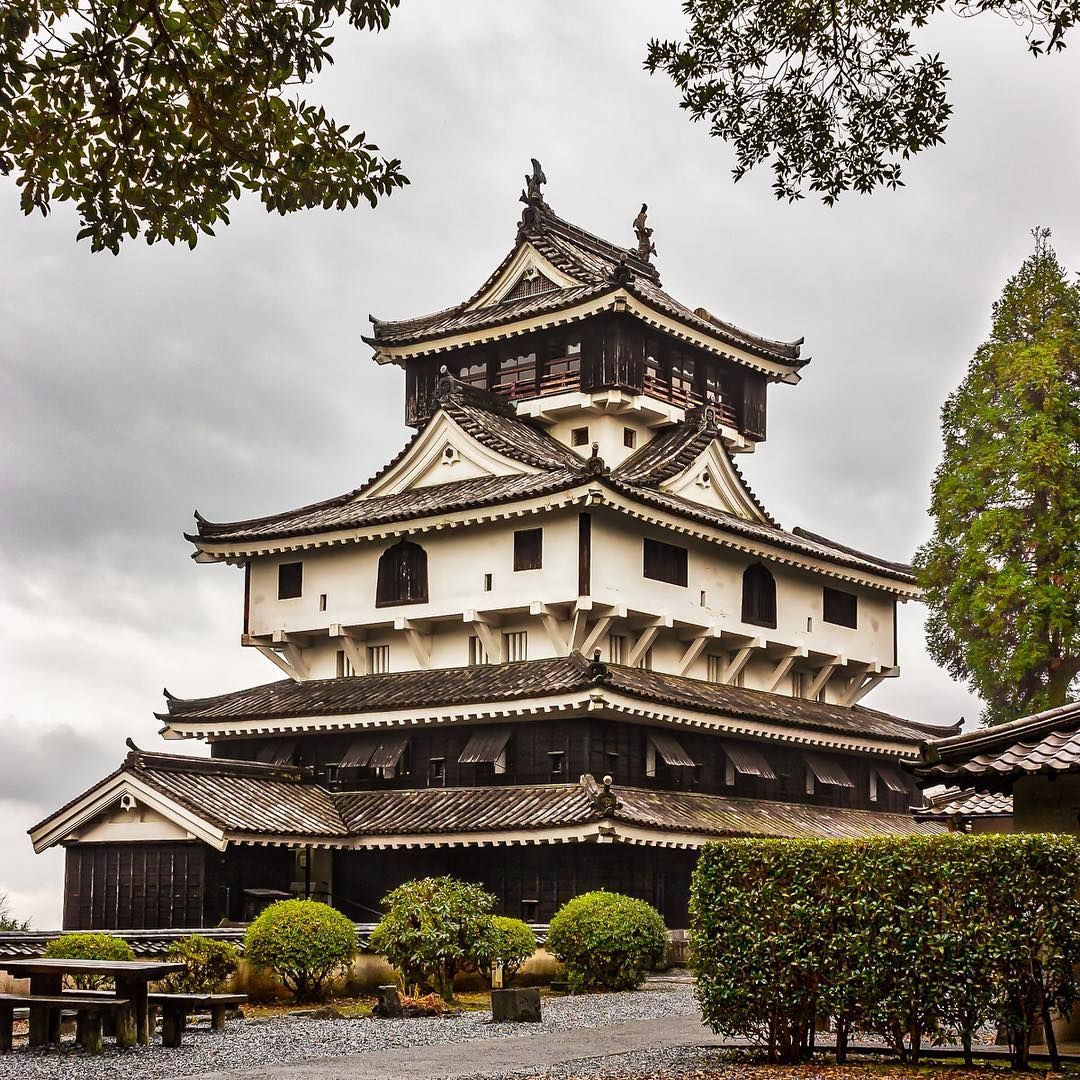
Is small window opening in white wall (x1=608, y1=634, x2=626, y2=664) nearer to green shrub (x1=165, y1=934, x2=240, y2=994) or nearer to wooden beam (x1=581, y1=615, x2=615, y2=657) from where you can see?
wooden beam (x1=581, y1=615, x2=615, y2=657)

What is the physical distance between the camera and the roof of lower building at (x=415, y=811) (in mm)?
37219

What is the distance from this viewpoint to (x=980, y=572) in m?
47.4

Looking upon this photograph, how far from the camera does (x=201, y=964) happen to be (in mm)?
27828

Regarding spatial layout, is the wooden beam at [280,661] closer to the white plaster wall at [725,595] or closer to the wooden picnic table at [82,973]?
the white plaster wall at [725,595]

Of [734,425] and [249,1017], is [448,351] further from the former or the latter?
[249,1017]

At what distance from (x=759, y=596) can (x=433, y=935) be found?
2194 centimetres

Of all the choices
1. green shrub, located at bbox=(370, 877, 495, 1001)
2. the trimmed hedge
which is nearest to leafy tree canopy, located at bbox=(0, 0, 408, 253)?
the trimmed hedge

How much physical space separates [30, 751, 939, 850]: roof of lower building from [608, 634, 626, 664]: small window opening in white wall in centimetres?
425

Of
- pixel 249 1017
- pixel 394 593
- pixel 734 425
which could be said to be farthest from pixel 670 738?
pixel 249 1017

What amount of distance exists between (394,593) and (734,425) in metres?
13.4

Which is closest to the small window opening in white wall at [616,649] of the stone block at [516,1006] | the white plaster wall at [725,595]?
the white plaster wall at [725,595]

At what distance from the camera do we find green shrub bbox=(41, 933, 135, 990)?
25281 millimetres

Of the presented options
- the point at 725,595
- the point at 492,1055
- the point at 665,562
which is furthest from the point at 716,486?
the point at 492,1055

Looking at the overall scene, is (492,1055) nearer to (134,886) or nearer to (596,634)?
(134,886)
